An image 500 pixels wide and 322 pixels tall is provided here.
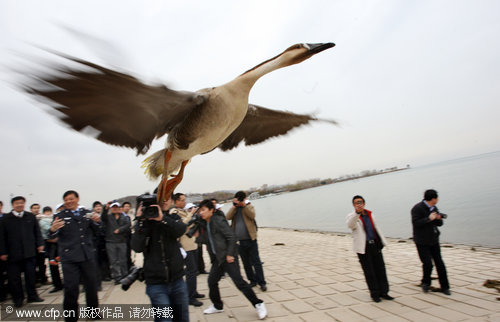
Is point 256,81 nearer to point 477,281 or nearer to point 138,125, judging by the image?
point 138,125

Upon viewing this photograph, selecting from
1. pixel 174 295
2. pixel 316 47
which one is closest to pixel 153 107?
pixel 316 47

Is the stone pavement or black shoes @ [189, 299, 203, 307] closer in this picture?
the stone pavement

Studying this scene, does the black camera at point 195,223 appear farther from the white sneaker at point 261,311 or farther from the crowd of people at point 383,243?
the crowd of people at point 383,243

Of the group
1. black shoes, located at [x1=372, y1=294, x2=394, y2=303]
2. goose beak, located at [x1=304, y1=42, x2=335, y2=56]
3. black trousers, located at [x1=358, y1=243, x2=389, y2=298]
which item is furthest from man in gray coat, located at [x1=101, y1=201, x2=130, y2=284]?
goose beak, located at [x1=304, y1=42, x2=335, y2=56]

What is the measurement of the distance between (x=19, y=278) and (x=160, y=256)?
4.46 meters

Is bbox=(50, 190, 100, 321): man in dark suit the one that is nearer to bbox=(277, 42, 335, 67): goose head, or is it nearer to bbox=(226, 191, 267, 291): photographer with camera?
bbox=(226, 191, 267, 291): photographer with camera

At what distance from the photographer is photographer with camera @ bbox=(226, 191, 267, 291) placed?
5766mm

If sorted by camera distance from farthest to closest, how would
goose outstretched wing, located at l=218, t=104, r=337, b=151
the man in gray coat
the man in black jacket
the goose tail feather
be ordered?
the man in gray coat < goose outstretched wing, located at l=218, t=104, r=337, b=151 < the man in black jacket < the goose tail feather

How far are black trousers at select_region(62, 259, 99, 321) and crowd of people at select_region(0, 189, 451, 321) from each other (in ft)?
0.04

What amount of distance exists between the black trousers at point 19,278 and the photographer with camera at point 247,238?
4216 millimetres

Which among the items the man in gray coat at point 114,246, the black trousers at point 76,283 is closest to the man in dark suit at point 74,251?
the black trousers at point 76,283

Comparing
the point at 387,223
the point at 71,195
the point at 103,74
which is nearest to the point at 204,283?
the point at 71,195

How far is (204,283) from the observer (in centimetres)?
679

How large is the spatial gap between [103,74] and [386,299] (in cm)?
540
